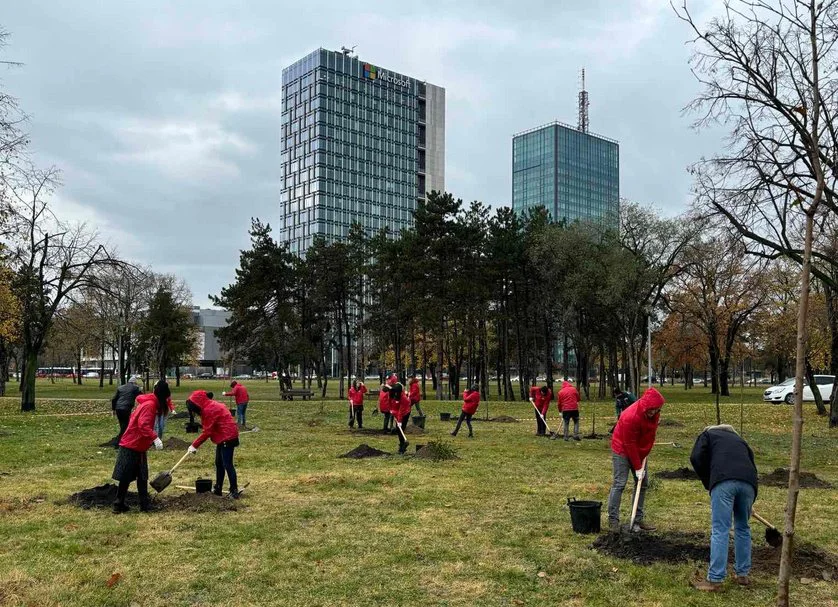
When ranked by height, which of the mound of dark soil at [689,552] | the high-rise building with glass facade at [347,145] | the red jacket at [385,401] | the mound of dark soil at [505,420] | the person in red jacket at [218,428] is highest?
the high-rise building with glass facade at [347,145]

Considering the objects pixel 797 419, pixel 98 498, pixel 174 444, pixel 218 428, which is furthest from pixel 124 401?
pixel 797 419

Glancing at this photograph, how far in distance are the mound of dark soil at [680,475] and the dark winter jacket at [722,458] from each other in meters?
6.66

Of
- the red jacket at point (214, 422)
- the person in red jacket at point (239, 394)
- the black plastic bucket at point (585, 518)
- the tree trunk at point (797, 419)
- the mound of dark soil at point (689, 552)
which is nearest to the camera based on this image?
the tree trunk at point (797, 419)

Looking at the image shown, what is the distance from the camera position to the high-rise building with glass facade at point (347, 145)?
136375 millimetres

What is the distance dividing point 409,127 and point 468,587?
149 m

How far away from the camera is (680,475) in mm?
12844

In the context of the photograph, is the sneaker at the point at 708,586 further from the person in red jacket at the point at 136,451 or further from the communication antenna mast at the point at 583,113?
the communication antenna mast at the point at 583,113

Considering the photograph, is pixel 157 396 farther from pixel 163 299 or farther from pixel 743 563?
pixel 163 299

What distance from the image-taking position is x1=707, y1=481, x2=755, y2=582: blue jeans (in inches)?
242

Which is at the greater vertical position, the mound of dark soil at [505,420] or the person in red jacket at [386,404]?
the person in red jacket at [386,404]

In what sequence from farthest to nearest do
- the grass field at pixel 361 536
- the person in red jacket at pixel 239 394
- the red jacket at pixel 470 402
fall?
the person in red jacket at pixel 239 394 → the red jacket at pixel 470 402 → the grass field at pixel 361 536

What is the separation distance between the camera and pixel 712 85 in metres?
15.1

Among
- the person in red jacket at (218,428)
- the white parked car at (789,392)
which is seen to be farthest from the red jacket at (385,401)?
the white parked car at (789,392)

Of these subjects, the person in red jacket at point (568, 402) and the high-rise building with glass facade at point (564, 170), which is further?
the high-rise building with glass facade at point (564, 170)
